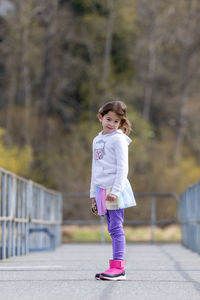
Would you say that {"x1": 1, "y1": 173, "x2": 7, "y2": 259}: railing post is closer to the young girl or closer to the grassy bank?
the young girl

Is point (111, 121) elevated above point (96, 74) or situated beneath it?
situated beneath

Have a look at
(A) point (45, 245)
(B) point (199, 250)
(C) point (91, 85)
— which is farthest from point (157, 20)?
(B) point (199, 250)

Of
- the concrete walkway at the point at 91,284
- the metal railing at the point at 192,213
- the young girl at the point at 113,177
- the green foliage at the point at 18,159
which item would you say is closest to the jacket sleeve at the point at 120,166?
the young girl at the point at 113,177

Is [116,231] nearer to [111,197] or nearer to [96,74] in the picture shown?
[111,197]

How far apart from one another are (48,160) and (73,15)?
9942 millimetres

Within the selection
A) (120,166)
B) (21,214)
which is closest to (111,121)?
(120,166)

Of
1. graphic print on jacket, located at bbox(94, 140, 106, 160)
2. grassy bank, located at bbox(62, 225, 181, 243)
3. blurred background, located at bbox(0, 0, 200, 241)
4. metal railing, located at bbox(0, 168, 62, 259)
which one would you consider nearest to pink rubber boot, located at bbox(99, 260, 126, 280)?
graphic print on jacket, located at bbox(94, 140, 106, 160)

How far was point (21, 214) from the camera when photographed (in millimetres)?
11875

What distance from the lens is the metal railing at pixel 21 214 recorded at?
33.4 feet

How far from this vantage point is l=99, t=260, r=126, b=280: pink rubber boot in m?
6.68

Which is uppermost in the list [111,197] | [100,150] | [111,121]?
[111,121]

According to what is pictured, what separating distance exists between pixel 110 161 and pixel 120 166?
0.12 m

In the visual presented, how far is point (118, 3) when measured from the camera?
4175 centimetres

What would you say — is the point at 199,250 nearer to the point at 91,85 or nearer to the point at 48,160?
the point at 48,160
